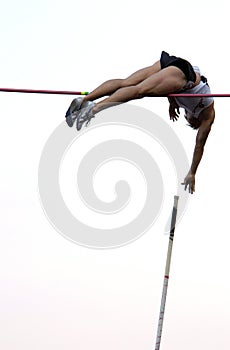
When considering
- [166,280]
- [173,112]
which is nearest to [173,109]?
[173,112]

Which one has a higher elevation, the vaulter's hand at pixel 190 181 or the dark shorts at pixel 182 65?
the dark shorts at pixel 182 65

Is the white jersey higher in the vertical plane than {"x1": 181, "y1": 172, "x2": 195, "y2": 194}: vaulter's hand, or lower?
higher

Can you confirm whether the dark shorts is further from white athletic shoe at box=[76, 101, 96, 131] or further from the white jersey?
white athletic shoe at box=[76, 101, 96, 131]

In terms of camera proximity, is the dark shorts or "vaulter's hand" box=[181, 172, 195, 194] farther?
"vaulter's hand" box=[181, 172, 195, 194]

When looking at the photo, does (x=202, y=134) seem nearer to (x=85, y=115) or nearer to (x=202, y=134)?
(x=202, y=134)

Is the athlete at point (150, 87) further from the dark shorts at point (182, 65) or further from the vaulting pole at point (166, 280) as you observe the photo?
the vaulting pole at point (166, 280)

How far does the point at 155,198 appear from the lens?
1239 cm

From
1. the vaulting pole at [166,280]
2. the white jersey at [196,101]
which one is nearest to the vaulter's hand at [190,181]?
the white jersey at [196,101]

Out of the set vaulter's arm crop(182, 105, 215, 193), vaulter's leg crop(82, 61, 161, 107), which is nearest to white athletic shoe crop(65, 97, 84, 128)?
vaulter's leg crop(82, 61, 161, 107)

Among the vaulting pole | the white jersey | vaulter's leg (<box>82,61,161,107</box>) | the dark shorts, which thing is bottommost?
the vaulting pole

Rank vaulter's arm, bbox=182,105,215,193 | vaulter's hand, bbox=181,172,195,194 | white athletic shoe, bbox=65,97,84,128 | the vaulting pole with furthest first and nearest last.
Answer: the vaulting pole → vaulter's hand, bbox=181,172,195,194 → vaulter's arm, bbox=182,105,215,193 → white athletic shoe, bbox=65,97,84,128

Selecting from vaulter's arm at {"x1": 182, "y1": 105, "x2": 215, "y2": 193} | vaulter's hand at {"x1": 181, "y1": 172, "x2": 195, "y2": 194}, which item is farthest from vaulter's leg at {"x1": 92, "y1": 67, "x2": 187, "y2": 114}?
vaulter's hand at {"x1": 181, "y1": 172, "x2": 195, "y2": 194}

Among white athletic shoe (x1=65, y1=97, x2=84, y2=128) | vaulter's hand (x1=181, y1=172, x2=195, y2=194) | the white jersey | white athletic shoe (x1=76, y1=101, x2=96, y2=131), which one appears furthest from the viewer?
vaulter's hand (x1=181, y1=172, x2=195, y2=194)

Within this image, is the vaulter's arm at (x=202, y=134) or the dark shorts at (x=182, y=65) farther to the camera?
the vaulter's arm at (x=202, y=134)
